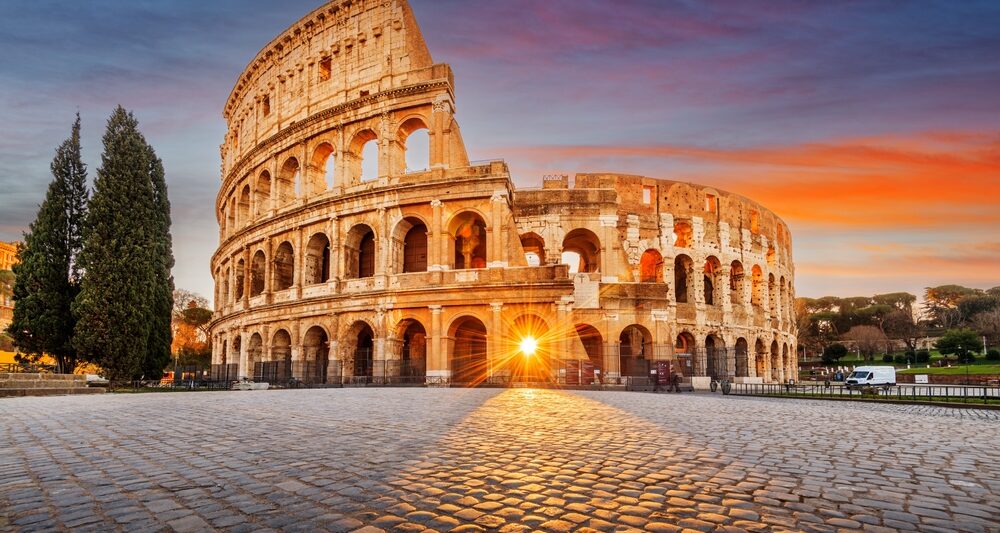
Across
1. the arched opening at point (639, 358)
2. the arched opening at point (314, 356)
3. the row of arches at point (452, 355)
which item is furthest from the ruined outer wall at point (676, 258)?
the arched opening at point (314, 356)

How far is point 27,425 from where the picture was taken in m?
8.47

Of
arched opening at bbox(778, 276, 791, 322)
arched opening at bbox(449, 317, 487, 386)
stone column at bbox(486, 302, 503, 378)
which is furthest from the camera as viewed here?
arched opening at bbox(778, 276, 791, 322)

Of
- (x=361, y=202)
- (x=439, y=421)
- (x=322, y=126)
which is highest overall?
(x=322, y=126)

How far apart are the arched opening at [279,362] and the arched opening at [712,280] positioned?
26.0 meters

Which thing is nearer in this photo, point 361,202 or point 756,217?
point 361,202

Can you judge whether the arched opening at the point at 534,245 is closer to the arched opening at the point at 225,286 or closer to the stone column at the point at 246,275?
the stone column at the point at 246,275

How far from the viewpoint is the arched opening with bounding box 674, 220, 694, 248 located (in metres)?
35.7

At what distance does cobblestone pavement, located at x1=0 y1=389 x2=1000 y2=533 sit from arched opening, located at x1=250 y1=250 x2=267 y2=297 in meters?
24.5

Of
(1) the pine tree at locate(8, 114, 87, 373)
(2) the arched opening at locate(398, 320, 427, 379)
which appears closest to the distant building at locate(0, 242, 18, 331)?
(1) the pine tree at locate(8, 114, 87, 373)

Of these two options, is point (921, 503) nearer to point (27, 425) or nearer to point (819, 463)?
point (819, 463)

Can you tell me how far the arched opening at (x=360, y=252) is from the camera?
27766mm

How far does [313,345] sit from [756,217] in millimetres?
31077

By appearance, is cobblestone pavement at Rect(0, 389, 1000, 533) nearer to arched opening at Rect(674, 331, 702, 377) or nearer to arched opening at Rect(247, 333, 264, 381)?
arched opening at Rect(674, 331, 702, 377)

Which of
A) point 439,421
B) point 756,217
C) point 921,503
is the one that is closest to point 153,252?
point 439,421
